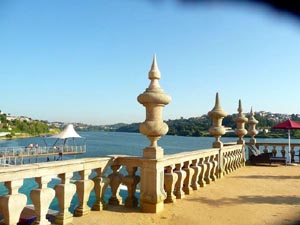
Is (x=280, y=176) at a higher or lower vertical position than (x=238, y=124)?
lower

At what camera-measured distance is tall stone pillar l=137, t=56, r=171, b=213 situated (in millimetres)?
6355

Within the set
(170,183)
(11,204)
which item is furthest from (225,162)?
(11,204)

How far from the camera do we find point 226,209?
266 inches

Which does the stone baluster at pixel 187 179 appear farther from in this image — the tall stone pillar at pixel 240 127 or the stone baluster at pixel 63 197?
the tall stone pillar at pixel 240 127

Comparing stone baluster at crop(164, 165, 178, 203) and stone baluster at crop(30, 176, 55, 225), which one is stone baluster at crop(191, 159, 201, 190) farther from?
stone baluster at crop(30, 176, 55, 225)

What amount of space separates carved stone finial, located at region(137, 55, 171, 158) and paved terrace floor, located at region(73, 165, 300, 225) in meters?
1.22

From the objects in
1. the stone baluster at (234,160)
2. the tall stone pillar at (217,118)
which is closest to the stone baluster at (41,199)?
the tall stone pillar at (217,118)

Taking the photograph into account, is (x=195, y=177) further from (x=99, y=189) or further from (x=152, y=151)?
Answer: (x=99, y=189)

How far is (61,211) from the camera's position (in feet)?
16.9

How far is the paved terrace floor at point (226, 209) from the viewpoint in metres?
5.81

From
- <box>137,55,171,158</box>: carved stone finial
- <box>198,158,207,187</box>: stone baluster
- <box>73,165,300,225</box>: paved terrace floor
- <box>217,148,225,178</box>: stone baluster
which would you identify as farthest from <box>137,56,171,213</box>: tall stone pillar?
<box>217,148,225,178</box>: stone baluster

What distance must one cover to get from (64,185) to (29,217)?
12.9 feet

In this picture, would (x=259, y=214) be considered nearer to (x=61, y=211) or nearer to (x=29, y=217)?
(x=61, y=211)

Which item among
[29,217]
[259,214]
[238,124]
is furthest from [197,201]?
[238,124]
